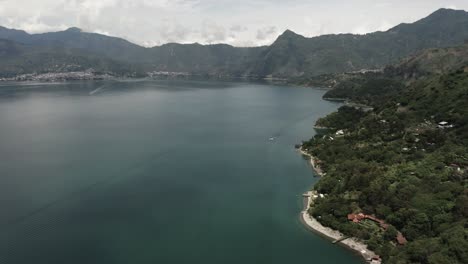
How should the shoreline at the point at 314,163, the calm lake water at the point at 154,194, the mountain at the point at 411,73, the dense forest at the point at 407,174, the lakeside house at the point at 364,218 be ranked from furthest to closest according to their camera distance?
the mountain at the point at 411,73 → the shoreline at the point at 314,163 → the lakeside house at the point at 364,218 → the calm lake water at the point at 154,194 → the dense forest at the point at 407,174

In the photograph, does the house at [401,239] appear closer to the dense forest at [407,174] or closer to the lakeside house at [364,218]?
the dense forest at [407,174]

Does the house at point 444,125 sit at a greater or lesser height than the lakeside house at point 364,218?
greater

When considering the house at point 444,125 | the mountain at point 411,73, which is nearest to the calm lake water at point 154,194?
the house at point 444,125

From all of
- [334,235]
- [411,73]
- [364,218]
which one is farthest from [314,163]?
[411,73]

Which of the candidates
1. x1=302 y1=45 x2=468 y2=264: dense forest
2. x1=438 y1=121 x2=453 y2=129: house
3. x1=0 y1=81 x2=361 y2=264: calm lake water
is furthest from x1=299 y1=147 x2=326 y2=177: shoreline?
x1=438 y1=121 x2=453 y2=129: house

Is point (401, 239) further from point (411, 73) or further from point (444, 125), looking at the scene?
point (411, 73)

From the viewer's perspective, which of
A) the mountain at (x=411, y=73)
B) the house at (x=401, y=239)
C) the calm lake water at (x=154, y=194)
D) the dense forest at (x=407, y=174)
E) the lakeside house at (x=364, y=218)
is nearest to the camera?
the dense forest at (x=407, y=174)
